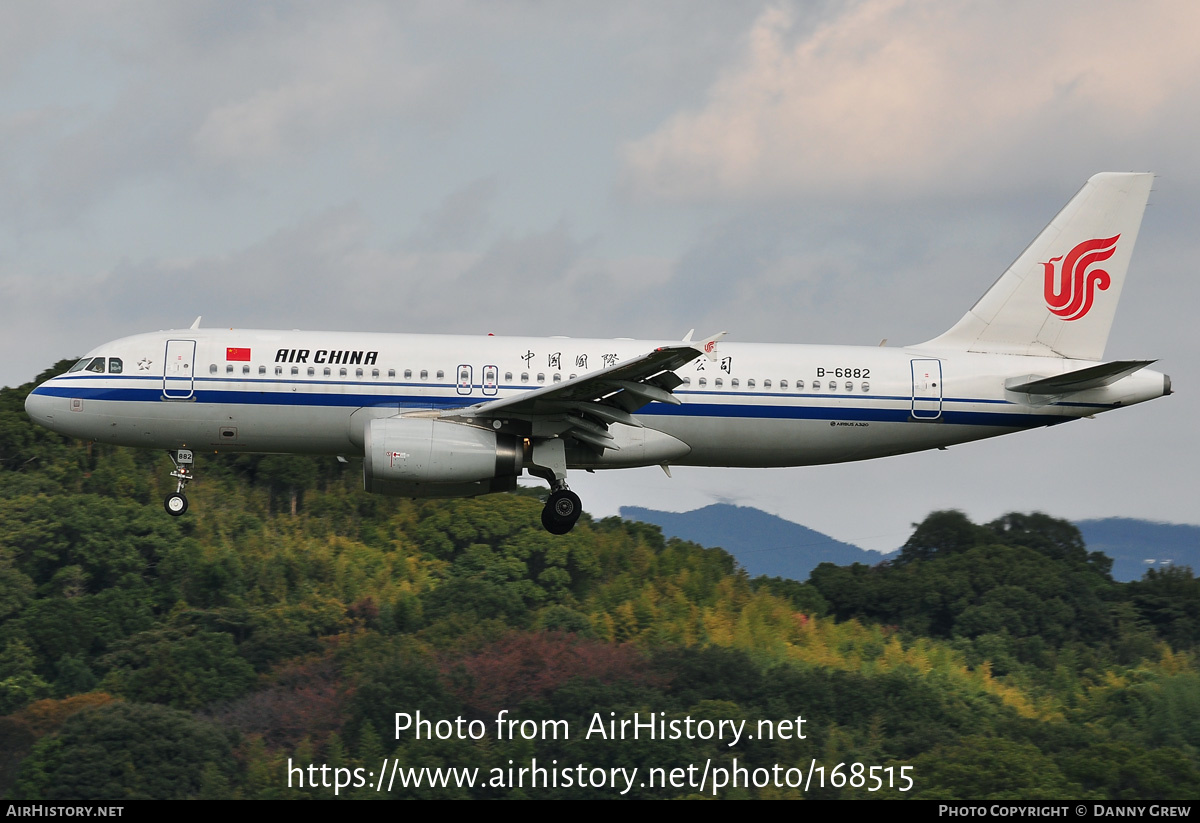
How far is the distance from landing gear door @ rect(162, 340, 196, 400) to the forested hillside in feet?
107

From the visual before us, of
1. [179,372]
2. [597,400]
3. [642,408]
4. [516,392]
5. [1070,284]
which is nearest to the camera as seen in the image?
[597,400]

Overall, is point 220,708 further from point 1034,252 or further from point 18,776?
point 1034,252

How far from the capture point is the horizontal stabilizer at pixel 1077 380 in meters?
32.6

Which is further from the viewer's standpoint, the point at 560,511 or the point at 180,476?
the point at 180,476

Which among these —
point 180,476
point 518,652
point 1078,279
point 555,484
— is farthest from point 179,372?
point 518,652

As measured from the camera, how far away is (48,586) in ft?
254

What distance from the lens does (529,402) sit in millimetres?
31094

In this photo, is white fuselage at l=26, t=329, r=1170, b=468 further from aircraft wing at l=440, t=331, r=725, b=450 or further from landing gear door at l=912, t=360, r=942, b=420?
aircraft wing at l=440, t=331, r=725, b=450

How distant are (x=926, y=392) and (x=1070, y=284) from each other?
5863 millimetres

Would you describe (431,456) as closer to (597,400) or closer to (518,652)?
(597,400)

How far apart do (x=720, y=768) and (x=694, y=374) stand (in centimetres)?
3507

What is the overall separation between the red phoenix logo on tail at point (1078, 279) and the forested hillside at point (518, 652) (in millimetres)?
29020

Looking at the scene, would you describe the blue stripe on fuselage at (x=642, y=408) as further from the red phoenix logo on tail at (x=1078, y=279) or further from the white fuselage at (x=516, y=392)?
the red phoenix logo on tail at (x=1078, y=279)

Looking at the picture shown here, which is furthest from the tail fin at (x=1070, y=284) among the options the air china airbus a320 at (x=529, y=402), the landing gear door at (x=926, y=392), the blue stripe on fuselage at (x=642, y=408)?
the blue stripe on fuselage at (x=642, y=408)
